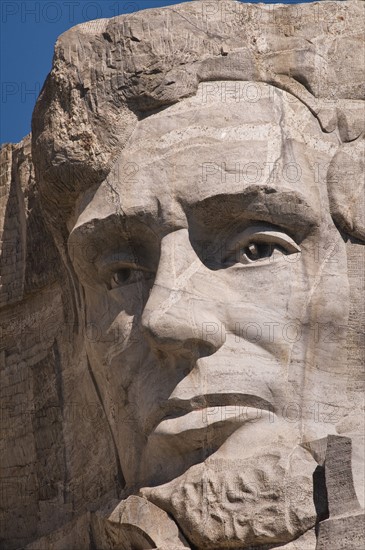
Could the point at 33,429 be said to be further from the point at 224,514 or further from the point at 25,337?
the point at 224,514

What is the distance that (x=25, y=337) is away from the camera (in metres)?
11.5

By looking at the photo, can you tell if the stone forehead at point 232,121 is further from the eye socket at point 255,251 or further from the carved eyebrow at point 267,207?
the eye socket at point 255,251

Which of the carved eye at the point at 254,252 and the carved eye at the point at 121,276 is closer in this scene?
the carved eye at the point at 254,252

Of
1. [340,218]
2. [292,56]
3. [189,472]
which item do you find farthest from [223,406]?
[292,56]

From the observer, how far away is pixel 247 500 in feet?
30.9

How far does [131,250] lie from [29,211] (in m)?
1.31

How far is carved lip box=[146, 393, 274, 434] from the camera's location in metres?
9.62

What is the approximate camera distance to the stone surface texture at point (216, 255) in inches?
376

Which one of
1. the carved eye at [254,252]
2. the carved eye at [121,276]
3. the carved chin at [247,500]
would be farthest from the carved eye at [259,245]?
the carved chin at [247,500]

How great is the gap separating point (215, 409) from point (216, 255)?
2.34ft

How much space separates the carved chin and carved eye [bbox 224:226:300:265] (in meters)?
0.87

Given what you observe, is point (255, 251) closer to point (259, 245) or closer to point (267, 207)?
point (259, 245)

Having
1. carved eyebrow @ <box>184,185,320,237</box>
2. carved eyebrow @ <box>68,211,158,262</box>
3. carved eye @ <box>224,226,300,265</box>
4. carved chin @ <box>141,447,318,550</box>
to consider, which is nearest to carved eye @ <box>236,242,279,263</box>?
carved eye @ <box>224,226,300,265</box>

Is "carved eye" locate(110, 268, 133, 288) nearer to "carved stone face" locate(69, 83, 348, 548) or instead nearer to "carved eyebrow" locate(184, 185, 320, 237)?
"carved stone face" locate(69, 83, 348, 548)
